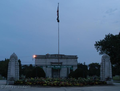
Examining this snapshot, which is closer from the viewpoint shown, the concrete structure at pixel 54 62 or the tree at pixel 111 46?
Result: the tree at pixel 111 46

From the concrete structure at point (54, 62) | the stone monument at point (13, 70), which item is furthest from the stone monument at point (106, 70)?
the concrete structure at point (54, 62)

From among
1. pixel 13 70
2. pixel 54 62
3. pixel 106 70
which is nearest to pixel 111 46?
pixel 106 70

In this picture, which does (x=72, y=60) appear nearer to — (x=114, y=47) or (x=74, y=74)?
(x=74, y=74)

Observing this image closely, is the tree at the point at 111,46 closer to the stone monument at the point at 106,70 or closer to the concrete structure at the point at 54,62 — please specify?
the stone monument at the point at 106,70

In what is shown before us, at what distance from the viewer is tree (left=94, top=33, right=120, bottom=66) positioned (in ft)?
82.4

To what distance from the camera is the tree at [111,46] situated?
989 inches

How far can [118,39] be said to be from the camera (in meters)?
25.2

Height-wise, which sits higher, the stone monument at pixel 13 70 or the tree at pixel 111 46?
the tree at pixel 111 46

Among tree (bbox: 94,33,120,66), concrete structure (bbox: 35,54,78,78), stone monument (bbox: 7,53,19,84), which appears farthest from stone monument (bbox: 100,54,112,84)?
concrete structure (bbox: 35,54,78,78)

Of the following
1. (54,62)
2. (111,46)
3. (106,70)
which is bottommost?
(106,70)

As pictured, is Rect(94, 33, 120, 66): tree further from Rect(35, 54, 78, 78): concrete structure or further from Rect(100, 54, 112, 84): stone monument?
Rect(35, 54, 78, 78): concrete structure

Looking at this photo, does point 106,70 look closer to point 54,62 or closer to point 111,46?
point 111,46

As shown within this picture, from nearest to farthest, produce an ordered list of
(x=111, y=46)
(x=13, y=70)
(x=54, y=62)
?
(x=13, y=70) → (x=111, y=46) → (x=54, y=62)

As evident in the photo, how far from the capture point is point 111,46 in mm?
26188
